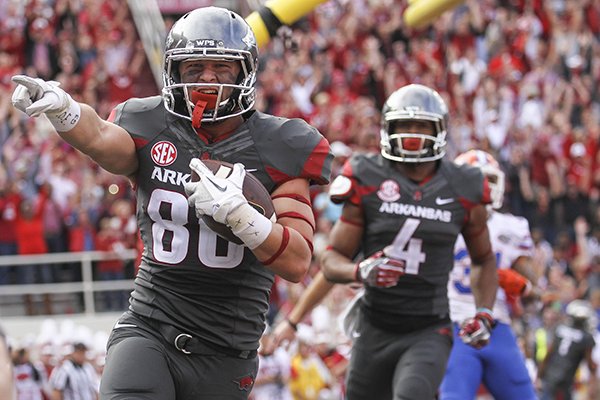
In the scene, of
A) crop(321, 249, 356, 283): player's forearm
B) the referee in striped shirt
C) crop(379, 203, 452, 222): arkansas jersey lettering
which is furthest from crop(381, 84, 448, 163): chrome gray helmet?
the referee in striped shirt

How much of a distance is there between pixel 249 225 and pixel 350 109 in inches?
432

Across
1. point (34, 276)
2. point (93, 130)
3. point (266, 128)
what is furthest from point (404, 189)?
point (34, 276)

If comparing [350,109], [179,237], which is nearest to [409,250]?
[179,237]

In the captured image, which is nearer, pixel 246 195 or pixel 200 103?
pixel 246 195

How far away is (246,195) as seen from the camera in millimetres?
4227

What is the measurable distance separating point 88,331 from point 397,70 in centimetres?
532

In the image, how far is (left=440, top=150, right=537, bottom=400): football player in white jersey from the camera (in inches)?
269

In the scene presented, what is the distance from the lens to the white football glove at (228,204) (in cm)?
410

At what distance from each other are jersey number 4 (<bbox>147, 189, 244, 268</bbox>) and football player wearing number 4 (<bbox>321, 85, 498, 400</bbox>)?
1.53 meters

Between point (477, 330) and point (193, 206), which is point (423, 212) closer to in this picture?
point (477, 330)

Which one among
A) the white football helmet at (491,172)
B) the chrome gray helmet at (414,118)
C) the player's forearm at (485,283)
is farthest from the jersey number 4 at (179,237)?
the white football helmet at (491,172)

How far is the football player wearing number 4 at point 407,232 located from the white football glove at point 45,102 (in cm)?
209

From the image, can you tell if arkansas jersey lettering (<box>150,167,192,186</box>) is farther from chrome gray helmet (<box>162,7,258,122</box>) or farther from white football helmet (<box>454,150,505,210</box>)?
white football helmet (<box>454,150,505,210</box>)

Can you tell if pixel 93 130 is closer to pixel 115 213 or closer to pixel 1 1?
pixel 115 213
